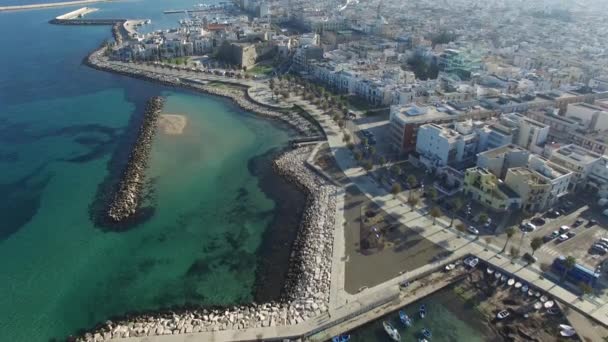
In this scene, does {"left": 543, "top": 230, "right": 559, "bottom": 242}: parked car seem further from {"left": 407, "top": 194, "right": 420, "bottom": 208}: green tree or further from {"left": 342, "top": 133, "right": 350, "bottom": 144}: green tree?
{"left": 342, "top": 133, "right": 350, "bottom": 144}: green tree

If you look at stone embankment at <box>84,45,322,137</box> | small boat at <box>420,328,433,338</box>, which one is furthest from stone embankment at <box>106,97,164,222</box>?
small boat at <box>420,328,433,338</box>

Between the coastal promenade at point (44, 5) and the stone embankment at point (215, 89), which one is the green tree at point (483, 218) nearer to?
the stone embankment at point (215, 89)

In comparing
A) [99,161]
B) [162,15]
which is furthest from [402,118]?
[162,15]

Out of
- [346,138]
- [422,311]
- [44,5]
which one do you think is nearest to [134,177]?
[346,138]

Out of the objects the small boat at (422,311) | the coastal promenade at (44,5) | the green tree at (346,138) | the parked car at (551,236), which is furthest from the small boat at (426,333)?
the coastal promenade at (44,5)

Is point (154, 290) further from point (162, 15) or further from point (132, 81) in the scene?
point (162, 15)

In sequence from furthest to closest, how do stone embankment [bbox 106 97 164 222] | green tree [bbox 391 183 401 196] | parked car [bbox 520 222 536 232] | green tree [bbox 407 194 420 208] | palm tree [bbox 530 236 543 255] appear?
green tree [bbox 391 183 401 196] < stone embankment [bbox 106 97 164 222] < green tree [bbox 407 194 420 208] < parked car [bbox 520 222 536 232] < palm tree [bbox 530 236 543 255]
